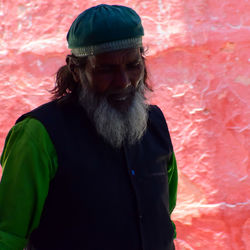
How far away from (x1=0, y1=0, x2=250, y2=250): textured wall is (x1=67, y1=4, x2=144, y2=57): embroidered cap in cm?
121

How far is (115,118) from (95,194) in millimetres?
320

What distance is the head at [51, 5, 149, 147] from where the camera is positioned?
1808 mm

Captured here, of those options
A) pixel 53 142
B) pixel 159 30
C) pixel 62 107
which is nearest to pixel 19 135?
pixel 53 142

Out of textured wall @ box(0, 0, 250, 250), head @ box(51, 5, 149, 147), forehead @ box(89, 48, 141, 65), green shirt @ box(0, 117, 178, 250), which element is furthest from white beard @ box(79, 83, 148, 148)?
textured wall @ box(0, 0, 250, 250)

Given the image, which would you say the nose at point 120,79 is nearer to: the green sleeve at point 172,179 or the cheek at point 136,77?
the cheek at point 136,77

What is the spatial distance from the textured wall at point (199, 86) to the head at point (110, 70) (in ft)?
3.82

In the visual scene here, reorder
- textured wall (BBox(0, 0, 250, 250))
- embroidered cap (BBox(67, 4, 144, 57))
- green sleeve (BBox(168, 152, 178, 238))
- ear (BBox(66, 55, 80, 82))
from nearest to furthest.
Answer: embroidered cap (BBox(67, 4, 144, 57)) < ear (BBox(66, 55, 80, 82)) < green sleeve (BBox(168, 152, 178, 238)) < textured wall (BBox(0, 0, 250, 250))

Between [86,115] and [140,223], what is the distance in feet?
1.58

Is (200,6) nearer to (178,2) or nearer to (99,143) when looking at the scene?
(178,2)

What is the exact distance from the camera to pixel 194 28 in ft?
9.91

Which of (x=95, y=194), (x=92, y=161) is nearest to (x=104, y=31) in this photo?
(x=92, y=161)

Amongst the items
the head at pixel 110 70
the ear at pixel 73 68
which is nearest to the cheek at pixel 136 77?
the head at pixel 110 70

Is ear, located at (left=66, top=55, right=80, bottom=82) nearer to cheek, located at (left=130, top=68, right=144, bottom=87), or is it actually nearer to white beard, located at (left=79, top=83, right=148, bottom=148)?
white beard, located at (left=79, top=83, right=148, bottom=148)

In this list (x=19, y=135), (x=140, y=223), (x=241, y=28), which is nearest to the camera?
(x=19, y=135)
